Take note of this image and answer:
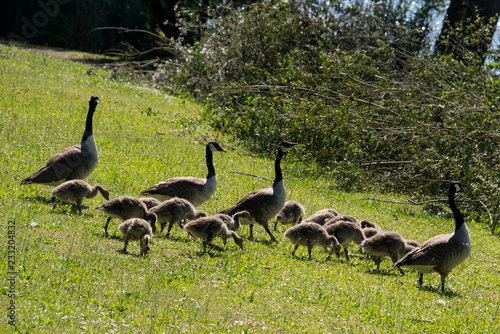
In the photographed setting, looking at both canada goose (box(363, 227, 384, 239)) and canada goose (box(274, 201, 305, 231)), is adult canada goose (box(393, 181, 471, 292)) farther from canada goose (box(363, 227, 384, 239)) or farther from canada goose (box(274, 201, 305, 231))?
canada goose (box(274, 201, 305, 231))

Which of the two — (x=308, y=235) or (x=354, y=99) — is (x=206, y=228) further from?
(x=354, y=99)

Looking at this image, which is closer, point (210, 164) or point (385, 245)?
point (385, 245)

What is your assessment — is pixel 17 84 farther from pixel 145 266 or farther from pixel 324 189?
pixel 145 266

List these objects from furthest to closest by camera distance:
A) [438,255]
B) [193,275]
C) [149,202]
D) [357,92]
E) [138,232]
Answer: [357,92] < [149,202] < [438,255] < [138,232] < [193,275]

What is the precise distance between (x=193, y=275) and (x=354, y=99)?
12.7m

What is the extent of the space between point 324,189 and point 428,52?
724 cm

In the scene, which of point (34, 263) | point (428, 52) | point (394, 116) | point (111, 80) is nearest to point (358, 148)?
point (394, 116)

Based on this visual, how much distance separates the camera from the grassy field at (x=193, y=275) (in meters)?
6.14

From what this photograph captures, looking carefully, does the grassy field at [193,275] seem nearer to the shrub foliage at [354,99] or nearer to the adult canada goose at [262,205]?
the adult canada goose at [262,205]

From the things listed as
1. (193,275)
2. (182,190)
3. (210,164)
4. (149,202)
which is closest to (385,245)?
(193,275)

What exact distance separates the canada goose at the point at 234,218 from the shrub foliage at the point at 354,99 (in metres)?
6.99

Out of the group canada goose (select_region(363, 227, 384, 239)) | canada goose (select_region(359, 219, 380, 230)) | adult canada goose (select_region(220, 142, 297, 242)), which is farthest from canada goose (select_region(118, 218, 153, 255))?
canada goose (select_region(359, 219, 380, 230))

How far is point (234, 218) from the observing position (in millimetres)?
10398

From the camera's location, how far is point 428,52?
2002cm
